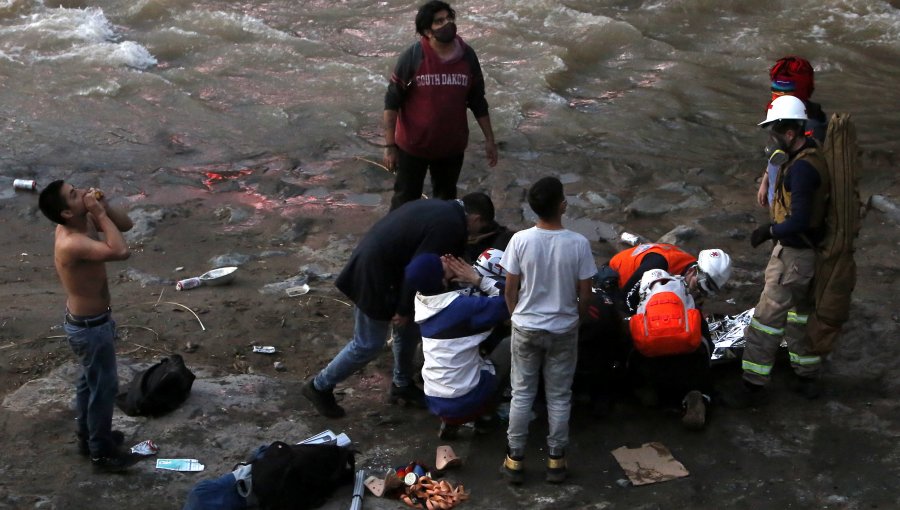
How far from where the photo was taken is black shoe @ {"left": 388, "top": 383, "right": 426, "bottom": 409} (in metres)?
5.94

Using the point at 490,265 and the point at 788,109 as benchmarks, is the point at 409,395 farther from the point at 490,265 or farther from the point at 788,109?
the point at 788,109

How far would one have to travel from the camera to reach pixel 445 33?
21.1 ft

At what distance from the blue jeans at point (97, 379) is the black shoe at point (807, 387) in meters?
3.96

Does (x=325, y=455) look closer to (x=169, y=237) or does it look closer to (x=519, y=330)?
(x=519, y=330)

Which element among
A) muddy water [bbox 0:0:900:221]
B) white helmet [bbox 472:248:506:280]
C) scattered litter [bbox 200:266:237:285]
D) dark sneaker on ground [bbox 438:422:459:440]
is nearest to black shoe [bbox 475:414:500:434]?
dark sneaker on ground [bbox 438:422:459:440]

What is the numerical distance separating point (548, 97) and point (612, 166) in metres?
2.21

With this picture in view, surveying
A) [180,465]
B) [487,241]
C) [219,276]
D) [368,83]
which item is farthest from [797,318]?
[368,83]

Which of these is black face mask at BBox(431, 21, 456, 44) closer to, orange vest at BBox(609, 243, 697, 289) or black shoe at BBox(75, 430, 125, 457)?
orange vest at BBox(609, 243, 697, 289)

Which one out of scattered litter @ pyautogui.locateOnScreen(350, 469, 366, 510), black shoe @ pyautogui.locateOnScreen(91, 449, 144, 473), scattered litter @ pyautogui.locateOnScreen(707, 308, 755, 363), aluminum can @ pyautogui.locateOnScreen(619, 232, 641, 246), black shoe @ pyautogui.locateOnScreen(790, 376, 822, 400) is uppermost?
aluminum can @ pyautogui.locateOnScreen(619, 232, 641, 246)

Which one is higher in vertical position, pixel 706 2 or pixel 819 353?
pixel 706 2

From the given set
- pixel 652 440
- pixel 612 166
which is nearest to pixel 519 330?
Result: pixel 652 440

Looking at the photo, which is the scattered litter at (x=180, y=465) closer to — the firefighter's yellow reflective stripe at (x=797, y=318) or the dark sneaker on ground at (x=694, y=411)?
the dark sneaker on ground at (x=694, y=411)

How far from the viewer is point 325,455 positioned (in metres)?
4.99

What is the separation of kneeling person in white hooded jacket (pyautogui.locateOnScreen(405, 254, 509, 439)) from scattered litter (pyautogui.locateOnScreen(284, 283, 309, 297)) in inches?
79.5
